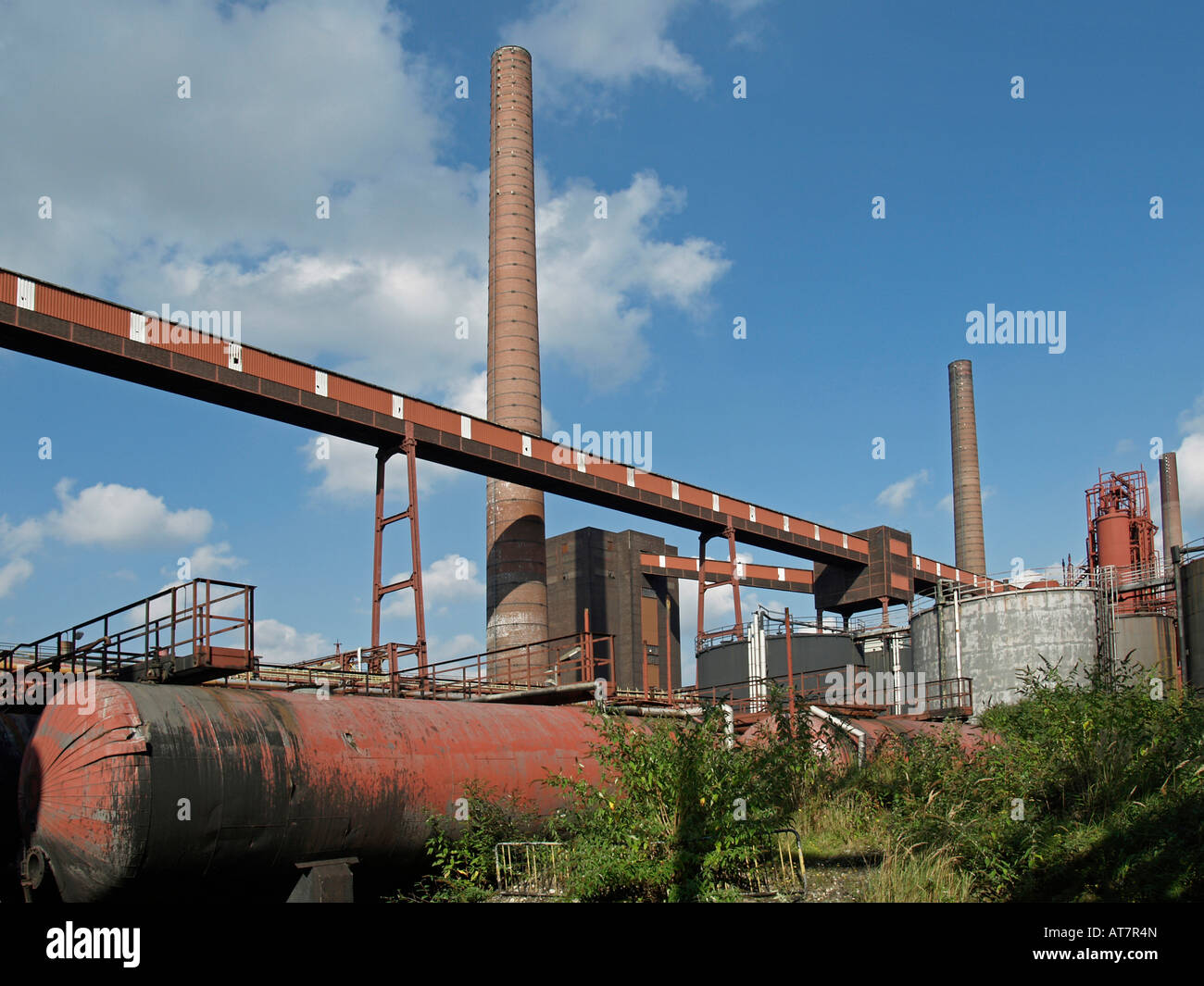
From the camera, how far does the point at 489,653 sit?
17062 mm

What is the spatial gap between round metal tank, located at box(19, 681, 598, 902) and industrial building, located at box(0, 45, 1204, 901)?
0.08 feet

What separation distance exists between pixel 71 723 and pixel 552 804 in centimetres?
558

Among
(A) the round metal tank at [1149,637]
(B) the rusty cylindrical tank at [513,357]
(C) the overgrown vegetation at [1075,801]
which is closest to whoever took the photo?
(C) the overgrown vegetation at [1075,801]

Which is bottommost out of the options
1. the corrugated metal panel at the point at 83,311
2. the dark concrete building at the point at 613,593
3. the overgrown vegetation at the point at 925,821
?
the overgrown vegetation at the point at 925,821

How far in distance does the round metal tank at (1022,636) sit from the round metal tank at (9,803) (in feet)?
74.4

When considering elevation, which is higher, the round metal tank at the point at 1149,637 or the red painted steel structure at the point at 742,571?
the red painted steel structure at the point at 742,571

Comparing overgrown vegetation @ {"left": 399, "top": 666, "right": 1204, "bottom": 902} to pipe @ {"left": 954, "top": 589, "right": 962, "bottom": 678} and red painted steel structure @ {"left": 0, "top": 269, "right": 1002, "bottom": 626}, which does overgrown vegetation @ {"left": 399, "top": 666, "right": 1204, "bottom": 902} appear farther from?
pipe @ {"left": 954, "top": 589, "right": 962, "bottom": 678}

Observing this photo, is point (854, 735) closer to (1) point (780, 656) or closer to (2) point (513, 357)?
(2) point (513, 357)

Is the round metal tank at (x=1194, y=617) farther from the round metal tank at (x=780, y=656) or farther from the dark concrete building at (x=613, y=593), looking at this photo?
the dark concrete building at (x=613, y=593)

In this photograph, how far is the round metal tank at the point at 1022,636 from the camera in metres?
28.7

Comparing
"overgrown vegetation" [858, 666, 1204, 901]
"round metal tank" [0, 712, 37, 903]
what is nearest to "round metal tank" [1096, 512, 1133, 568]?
"overgrown vegetation" [858, 666, 1204, 901]

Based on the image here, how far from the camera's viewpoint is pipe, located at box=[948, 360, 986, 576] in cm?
5075

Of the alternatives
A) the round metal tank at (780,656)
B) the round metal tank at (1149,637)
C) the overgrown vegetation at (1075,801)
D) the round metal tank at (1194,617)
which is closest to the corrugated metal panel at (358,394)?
the overgrown vegetation at (1075,801)
